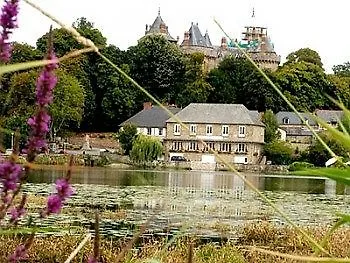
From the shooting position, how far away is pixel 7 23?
1285 millimetres

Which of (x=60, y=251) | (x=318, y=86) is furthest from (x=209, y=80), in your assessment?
(x=60, y=251)

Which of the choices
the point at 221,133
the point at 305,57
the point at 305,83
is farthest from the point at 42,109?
the point at 305,57

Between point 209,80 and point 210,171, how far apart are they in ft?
45.6

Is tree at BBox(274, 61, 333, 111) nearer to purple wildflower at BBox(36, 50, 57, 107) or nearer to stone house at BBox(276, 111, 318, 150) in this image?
stone house at BBox(276, 111, 318, 150)

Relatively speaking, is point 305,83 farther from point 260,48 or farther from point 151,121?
point 260,48

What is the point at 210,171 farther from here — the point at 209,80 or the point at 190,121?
the point at 209,80

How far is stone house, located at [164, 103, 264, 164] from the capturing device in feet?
233

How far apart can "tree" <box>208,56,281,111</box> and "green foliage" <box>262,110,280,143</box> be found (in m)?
2.99

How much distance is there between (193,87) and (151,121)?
609 centimetres

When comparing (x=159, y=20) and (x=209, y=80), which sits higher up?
Answer: (x=159, y=20)

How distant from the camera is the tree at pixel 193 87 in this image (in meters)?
76.2

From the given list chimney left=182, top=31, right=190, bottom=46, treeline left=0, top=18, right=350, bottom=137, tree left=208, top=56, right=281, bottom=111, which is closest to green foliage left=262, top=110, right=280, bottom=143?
treeline left=0, top=18, right=350, bottom=137

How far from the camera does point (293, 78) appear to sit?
75.9 meters

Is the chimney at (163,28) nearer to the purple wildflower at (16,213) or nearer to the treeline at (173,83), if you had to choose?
the treeline at (173,83)
